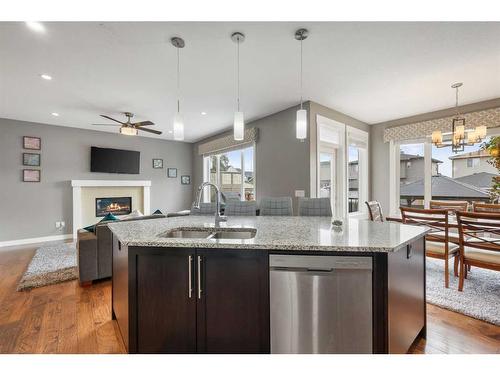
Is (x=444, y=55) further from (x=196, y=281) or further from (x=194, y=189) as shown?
(x=194, y=189)

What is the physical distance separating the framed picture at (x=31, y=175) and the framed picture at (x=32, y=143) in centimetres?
48

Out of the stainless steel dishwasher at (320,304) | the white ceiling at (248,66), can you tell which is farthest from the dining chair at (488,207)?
the stainless steel dishwasher at (320,304)

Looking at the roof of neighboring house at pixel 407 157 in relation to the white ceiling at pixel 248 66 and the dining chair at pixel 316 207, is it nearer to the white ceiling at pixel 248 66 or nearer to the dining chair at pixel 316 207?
the white ceiling at pixel 248 66

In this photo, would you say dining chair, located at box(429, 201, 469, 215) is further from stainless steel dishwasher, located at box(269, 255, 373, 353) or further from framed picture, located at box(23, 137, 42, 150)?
framed picture, located at box(23, 137, 42, 150)

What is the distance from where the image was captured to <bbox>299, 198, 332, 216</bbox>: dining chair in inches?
109

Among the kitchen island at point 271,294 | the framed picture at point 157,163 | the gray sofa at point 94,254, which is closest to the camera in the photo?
the kitchen island at point 271,294

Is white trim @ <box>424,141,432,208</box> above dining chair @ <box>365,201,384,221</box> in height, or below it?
above

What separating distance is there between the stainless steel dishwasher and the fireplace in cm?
580

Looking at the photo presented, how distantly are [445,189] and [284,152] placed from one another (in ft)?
9.74

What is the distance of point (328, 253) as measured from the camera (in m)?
1.26

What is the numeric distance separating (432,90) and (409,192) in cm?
209

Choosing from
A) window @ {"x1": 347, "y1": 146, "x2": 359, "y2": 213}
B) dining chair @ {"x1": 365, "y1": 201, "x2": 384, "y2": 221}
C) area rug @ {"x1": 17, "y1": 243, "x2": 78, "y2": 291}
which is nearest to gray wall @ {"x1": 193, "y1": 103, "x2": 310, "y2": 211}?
Answer: dining chair @ {"x1": 365, "y1": 201, "x2": 384, "y2": 221}

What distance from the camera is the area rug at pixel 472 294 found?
205cm
